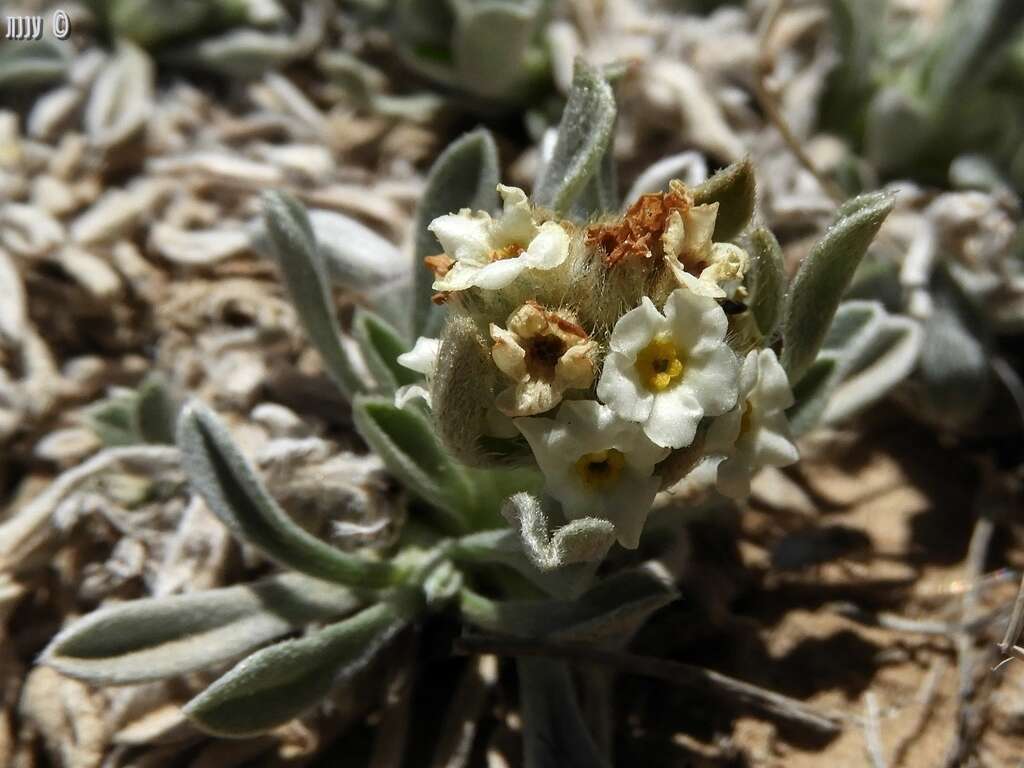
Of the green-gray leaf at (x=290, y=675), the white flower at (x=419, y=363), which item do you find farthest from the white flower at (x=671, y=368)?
the green-gray leaf at (x=290, y=675)

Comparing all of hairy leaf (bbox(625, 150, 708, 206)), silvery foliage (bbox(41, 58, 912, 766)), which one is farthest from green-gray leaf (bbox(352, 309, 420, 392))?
hairy leaf (bbox(625, 150, 708, 206))

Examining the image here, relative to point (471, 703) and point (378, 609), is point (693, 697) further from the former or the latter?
point (378, 609)

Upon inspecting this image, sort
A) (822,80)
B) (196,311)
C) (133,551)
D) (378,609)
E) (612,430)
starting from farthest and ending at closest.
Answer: (822,80) < (196,311) < (133,551) < (378,609) < (612,430)

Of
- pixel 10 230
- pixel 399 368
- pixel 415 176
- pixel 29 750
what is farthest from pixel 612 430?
pixel 10 230

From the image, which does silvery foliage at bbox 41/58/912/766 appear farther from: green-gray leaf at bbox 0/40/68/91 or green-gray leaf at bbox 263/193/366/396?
green-gray leaf at bbox 0/40/68/91

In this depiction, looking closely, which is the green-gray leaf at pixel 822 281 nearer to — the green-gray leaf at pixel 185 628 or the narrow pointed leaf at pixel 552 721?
the narrow pointed leaf at pixel 552 721

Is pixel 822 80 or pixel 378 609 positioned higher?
pixel 822 80
